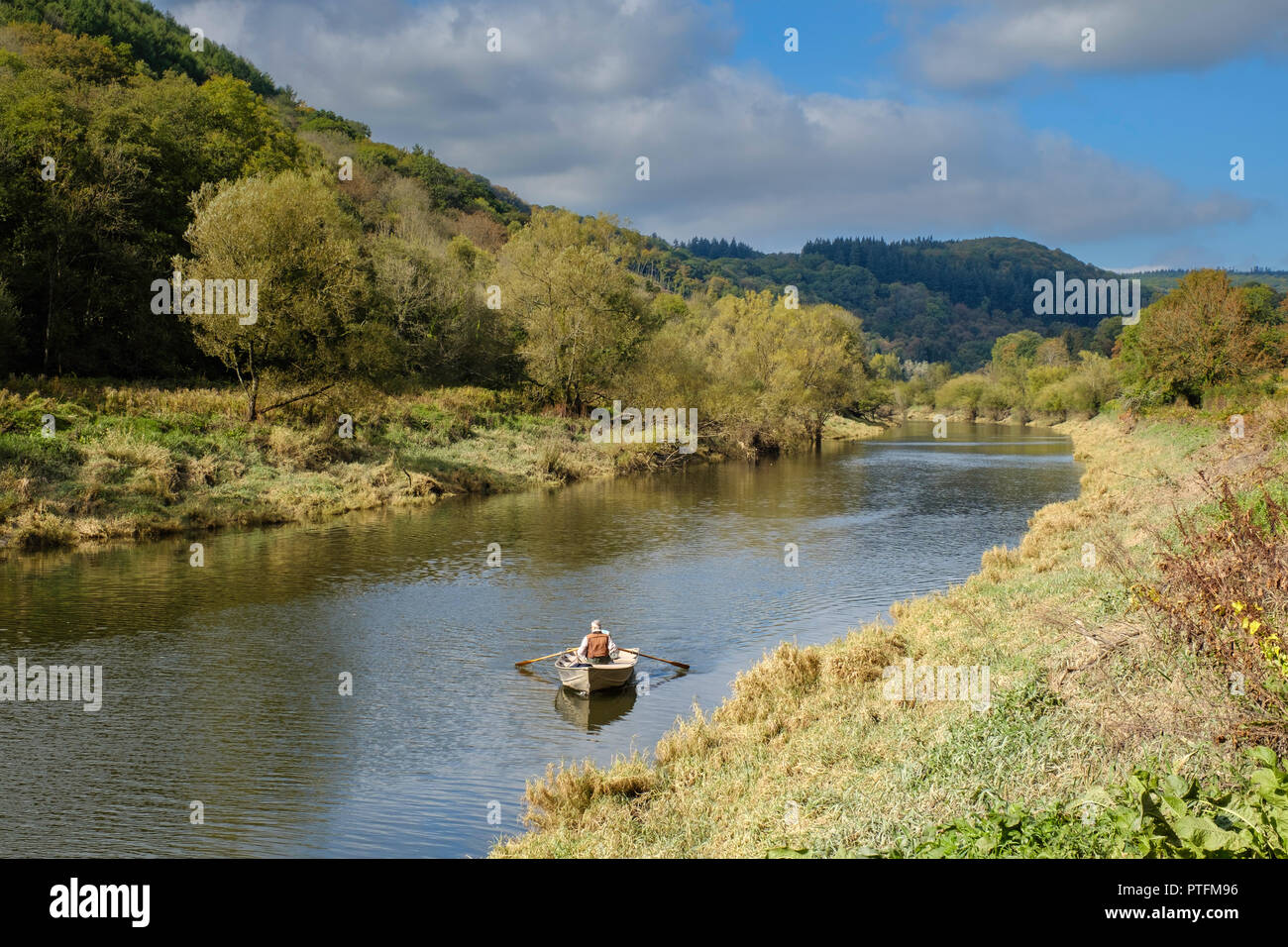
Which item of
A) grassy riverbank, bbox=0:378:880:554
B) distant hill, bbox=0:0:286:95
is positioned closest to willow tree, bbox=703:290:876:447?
grassy riverbank, bbox=0:378:880:554

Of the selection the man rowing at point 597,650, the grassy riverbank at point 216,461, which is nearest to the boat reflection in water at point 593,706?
the man rowing at point 597,650

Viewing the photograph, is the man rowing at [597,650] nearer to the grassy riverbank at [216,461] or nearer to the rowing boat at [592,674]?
the rowing boat at [592,674]

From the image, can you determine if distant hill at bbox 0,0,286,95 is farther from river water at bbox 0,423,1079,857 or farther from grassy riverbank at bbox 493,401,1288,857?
grassy riverbank at bbox 493,401,1288,857

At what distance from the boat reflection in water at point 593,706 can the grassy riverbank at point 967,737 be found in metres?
1.83

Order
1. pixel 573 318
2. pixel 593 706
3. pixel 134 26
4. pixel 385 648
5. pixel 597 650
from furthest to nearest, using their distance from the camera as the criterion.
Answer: pixel 134 26
pixel 573 318
pixel 385 648
pixel 597 650
pixel 593 706

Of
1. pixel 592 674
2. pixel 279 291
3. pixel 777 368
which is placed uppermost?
pixel 279 291

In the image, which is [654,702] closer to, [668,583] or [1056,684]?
[1056,684]

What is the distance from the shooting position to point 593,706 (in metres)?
14.6

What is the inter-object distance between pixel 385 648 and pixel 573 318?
42.9 metres

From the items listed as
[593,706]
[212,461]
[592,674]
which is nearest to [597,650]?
[592,674]

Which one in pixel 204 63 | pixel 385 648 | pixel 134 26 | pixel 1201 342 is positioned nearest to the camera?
pixel 385 648

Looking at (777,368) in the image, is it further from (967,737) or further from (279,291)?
(967,737)

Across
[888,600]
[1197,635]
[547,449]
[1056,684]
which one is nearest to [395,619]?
[888,600]

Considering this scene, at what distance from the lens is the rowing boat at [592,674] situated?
48.3 feet
